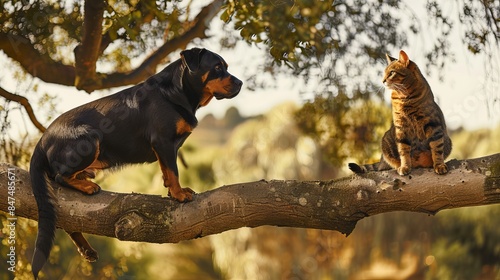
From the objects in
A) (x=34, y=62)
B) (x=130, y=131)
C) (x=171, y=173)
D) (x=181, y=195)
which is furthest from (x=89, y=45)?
(x=181, y=195)

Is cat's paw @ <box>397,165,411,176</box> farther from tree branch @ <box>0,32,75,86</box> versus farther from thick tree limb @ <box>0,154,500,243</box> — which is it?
tree branch @ <box>0,32,75,86</box>

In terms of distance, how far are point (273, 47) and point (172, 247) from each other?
57.2 feet

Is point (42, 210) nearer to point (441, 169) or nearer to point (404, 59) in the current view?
point (441, 169)

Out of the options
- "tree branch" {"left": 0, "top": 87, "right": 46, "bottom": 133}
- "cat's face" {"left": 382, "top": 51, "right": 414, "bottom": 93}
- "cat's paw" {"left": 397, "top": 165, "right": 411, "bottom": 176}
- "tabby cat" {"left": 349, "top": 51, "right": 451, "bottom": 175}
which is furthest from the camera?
"tree branch" {"left": 0, "top": 87, "right": 46, "bottom": 133}

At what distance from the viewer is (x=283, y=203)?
14.4 feet

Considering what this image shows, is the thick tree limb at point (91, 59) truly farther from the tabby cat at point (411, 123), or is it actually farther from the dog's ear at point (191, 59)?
the tabby cat at point (411, 123)

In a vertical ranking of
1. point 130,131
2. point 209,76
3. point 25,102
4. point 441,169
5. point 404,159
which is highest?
point 25,102

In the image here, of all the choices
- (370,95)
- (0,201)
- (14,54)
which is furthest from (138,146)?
(370,95)

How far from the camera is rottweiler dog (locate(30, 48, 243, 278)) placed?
14.8 feet

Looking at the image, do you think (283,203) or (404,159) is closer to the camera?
(283,203)

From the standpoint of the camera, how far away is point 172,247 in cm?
2170

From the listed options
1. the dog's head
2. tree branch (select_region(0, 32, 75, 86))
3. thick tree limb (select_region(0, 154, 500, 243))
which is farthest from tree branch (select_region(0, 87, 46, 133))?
the dog's head

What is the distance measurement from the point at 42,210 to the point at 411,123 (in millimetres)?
2424

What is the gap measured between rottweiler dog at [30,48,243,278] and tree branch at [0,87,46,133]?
1.29 m
